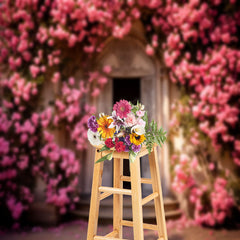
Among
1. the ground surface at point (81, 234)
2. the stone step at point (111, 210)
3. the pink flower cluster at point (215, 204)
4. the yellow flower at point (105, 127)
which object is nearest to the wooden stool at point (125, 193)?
the yellow flower at point (105, 127)

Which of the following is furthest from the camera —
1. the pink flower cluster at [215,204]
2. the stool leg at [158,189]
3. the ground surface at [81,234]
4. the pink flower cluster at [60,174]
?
the pink flower cluster at [60,174]

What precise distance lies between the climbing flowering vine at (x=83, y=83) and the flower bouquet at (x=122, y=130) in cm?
242

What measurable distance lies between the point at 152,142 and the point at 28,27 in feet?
10.3

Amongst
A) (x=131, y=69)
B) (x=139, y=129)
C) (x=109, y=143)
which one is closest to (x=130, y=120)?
(x=139, y=129)

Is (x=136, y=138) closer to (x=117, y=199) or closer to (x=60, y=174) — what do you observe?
(x=117, y=199)

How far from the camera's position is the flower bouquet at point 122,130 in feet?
6.09

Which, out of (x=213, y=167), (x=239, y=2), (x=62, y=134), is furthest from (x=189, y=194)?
(x=239, y=2)

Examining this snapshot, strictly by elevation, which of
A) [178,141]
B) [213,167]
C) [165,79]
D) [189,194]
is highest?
[165,79]

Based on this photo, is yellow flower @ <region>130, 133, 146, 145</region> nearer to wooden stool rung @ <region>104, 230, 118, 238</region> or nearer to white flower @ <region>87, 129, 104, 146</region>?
white flower @ <region>87, 129, 104, 146</region>

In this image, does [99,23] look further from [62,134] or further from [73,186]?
[73,186]

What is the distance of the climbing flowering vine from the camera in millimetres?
4164

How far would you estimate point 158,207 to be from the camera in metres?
2.08

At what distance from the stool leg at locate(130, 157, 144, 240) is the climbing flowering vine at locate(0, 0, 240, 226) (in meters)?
2.49

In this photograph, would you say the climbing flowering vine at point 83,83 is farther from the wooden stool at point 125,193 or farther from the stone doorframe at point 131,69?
the wooden stool at point 125,193
